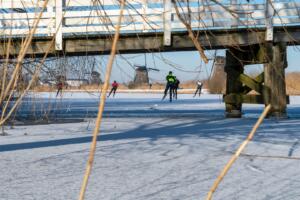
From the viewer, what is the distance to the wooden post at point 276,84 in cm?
955

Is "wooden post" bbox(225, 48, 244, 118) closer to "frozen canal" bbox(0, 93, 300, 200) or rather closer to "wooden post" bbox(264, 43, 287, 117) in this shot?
"wooden post" bbox(264, 43, 287, 117)

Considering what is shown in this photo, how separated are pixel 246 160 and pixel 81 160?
138 cm

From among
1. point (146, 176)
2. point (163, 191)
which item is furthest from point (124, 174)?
point (163, 191)

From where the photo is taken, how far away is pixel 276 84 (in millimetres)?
9617

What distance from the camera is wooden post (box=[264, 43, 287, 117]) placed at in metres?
9.55

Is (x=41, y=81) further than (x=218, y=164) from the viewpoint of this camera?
Yes

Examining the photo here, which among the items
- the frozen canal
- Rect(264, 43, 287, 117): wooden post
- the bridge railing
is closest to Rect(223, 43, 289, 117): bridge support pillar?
Rect(264, 43, 287, 117): wooden post

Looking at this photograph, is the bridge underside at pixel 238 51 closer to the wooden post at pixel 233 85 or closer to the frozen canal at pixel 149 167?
the wooden post at pixel 233 85

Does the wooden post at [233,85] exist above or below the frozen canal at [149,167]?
above

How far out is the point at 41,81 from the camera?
5.06 metres

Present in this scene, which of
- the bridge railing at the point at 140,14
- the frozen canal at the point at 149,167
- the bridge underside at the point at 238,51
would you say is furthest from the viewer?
the bridge underside at the point at 238,51

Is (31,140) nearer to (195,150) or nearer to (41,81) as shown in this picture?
(41,81)

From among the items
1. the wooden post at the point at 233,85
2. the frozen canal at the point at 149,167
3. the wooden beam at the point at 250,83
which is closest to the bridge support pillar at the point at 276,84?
the wooden beam at the point at 250,83

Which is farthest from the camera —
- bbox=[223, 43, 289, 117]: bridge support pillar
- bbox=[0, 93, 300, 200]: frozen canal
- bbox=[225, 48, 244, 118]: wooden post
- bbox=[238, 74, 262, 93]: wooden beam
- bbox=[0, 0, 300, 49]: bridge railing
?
bbox=[225, 48, 244, 118]: wooden post
